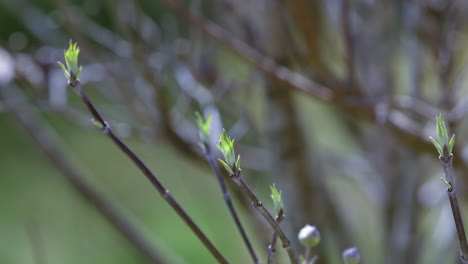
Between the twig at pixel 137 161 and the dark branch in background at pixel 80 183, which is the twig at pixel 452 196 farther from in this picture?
the dark branch in background at pixel 80 183

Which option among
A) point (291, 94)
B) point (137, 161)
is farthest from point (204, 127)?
point (291, 94)

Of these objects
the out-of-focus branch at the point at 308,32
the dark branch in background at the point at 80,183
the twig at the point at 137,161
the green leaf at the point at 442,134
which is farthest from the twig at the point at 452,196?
the dark branch in background at the point at 80,183

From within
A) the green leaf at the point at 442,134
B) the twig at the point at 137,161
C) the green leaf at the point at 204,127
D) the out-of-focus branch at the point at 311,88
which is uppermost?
the out-of-focus branch at the point at 311,88

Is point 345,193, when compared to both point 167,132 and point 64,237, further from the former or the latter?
point 167,132

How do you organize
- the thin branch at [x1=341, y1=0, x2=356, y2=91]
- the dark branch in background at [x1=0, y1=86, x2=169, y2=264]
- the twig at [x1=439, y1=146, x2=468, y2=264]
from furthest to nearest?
the dark branch in background at [x1=0, y1=86, x2=169, y2=264], the thin branch at [x1=341, y1=0, x2=356, y2=91], the twig at [x1=439, y1=146, x2=468, y2=264]

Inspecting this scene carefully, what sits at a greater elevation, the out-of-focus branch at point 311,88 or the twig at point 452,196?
the out-of-focus branch at point 311,88

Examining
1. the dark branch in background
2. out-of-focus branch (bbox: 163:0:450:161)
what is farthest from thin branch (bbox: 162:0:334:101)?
the dark branch in background

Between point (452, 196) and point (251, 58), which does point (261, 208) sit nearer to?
point (452, 196)

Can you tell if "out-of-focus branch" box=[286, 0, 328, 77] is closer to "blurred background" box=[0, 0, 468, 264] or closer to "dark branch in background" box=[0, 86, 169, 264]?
"blurred background" box=[0, 0, 468, 264]

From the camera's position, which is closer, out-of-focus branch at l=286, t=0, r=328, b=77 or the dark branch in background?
out-of-focus branch at l=286, t=0, r=328, b=77
